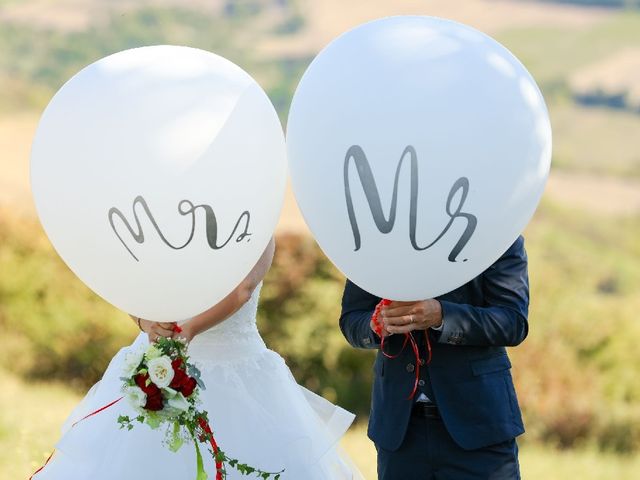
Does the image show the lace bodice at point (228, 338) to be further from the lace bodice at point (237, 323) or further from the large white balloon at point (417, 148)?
the large white balloon at point (417, 148)

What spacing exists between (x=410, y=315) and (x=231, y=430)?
92 cm

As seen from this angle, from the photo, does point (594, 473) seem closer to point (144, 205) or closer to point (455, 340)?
point (455, 340)

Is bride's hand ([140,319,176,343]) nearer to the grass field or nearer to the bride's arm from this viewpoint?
the bride's arm

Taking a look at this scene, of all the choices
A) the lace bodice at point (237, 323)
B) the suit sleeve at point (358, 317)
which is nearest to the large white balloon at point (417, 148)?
the suit sleeve at point (358, 317)

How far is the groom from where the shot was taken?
135 inches

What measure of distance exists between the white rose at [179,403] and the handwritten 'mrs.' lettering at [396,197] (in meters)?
0.77

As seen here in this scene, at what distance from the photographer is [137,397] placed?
3.22 meters

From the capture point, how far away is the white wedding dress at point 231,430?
382 cm

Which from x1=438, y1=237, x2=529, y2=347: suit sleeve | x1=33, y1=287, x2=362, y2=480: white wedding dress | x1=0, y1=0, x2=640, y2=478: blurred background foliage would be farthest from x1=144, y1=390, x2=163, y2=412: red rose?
x1=0, y1=0, x2=640, y2=478: blurred background foliage

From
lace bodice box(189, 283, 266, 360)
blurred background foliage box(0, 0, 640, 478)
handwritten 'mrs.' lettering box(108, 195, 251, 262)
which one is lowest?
blurred background foliage box(0, 0, 640, 478)

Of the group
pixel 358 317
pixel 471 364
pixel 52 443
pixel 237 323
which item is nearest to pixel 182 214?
pixel 358 317

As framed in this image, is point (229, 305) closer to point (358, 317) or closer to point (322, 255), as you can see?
point (358, 317)

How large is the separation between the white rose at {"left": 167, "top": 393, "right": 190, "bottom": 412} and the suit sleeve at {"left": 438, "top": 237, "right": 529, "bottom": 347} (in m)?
0.81

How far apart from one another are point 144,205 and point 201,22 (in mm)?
27627
